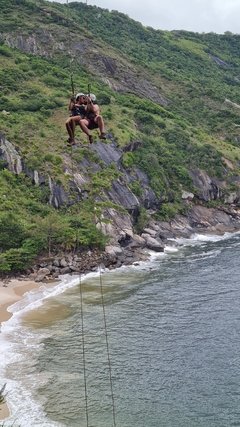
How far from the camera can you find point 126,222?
70.4m

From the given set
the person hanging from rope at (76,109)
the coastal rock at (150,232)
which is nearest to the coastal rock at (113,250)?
the coastal rock at (150,232)

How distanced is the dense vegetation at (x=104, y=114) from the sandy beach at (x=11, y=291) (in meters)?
2.27

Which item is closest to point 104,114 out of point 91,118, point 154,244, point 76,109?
point 154,244

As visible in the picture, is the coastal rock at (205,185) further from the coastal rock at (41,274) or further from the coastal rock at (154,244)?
the coastal rock at (41,274)

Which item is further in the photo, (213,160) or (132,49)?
(132,49)

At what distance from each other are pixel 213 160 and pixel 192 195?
35.4 feet

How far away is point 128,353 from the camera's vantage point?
36281mm

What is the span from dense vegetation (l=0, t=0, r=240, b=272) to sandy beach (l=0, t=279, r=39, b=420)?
2266 millimetres

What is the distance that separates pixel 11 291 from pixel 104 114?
47.0 m

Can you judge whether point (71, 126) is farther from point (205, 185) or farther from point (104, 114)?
point (205, 185)

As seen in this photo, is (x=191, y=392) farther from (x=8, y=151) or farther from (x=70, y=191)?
(x=8, y=151)

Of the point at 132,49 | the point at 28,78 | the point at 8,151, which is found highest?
the point at 132,49

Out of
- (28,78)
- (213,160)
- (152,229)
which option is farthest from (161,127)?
(152,229)

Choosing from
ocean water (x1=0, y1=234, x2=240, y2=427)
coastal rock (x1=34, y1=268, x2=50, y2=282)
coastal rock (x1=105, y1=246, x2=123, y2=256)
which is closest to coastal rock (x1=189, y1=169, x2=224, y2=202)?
coastal rock (x1=105, y1=246, x2=123, y2=256)
